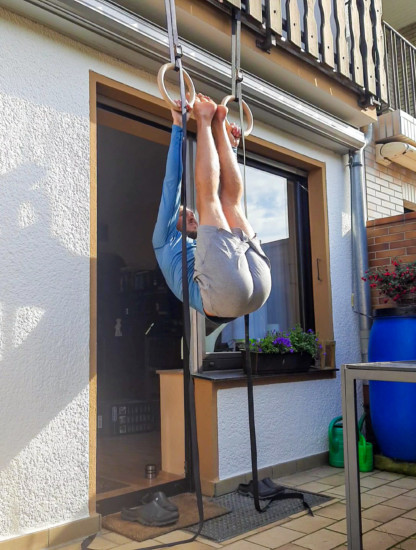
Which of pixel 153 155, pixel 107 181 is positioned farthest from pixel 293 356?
pixel 107 181

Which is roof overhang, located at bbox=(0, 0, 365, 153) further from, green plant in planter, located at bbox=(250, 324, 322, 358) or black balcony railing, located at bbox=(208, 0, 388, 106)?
green plant in planter, located at bbox=(250, 324, 322, 358)

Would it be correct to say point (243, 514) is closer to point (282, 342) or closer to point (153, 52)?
point (282, 342)

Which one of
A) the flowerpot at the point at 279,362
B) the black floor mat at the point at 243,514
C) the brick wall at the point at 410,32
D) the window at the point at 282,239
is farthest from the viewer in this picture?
the brick wall at the point at 410,32

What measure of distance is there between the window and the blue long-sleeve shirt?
5.99 feet

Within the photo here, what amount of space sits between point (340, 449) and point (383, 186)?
237cm

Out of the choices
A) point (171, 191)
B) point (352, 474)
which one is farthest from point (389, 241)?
point (171, 191)

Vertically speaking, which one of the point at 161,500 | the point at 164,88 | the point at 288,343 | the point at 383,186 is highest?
the point at 383,186

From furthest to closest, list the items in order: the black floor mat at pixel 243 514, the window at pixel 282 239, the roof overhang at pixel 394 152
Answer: the roof overhang at pixel 394 152, the window at pixel 282 239, the black floor mat at pixel 243 514

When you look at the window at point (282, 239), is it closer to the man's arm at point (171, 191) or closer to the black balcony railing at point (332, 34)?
the black balcony railing at point (332, 34)

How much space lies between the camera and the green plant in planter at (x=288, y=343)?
138 inches

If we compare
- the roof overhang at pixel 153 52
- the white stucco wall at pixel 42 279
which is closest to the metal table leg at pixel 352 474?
the white stucco wall at pixel 42 279

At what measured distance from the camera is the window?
401 centimetres

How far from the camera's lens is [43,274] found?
95.0 inches

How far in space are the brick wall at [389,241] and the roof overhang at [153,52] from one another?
0.81 metres
